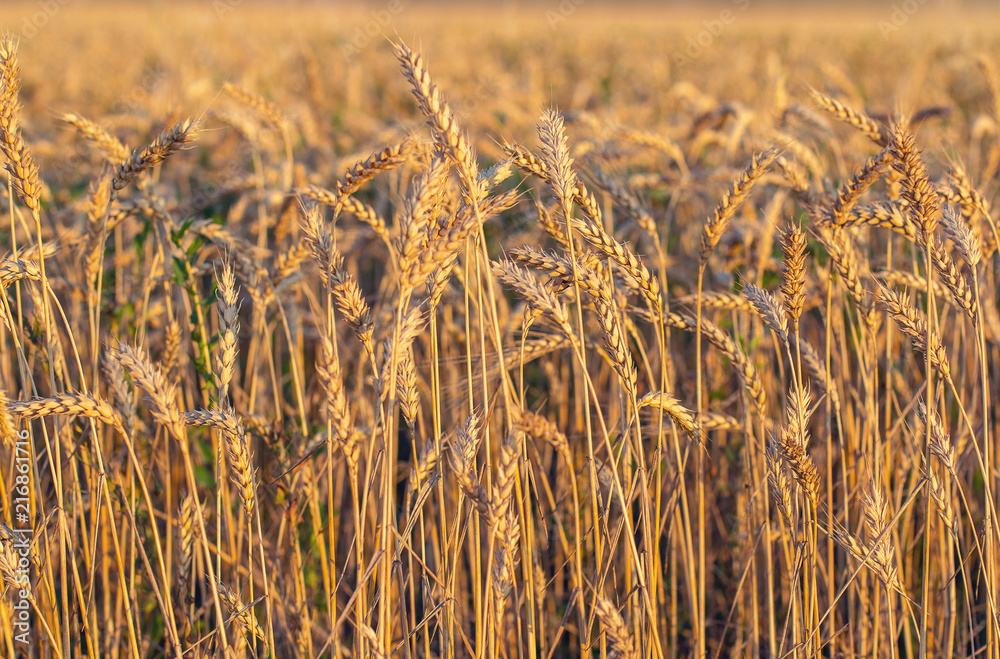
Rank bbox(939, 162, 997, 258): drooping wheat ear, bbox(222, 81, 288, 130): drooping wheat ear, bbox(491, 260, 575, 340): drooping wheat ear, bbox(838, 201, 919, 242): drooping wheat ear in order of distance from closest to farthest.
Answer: bbox(491, 260, 575, 340): drooping wheat ear
bbox(838, 201, 919, 242): drooping wheat ear
bbox(939, 162, 997, 258): drooping wheat ear
bbox(222, 81, 288, 130): drooping wheat ear

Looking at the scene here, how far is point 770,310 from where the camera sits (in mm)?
1393

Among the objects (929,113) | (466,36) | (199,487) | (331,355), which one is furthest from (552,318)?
(466,36)

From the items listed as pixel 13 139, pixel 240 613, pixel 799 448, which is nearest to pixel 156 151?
pixel 13 139

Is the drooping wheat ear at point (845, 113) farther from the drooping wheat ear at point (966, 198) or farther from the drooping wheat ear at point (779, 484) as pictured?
the drooping wheat ear at point (779, 484)

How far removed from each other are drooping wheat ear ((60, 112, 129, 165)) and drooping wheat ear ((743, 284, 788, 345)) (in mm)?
1746

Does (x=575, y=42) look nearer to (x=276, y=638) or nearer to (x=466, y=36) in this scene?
(x=466, y=36)

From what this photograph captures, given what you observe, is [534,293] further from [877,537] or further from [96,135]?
[96,135]

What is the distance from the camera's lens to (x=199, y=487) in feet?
7.58

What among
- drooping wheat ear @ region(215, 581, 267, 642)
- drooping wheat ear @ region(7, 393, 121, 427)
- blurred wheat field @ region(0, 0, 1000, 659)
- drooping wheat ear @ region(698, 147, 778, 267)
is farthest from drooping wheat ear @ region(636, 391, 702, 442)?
drooping wheat ear @ region(7, 393, 121, 427)

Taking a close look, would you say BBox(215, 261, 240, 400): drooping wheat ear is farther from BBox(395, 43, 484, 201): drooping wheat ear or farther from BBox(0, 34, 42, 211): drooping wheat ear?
BBox(395, 43, 484, 201): drooping wheat ear

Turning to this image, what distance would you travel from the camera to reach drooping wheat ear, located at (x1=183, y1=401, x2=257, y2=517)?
4.25 feet

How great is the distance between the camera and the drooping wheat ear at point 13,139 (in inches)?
52.4

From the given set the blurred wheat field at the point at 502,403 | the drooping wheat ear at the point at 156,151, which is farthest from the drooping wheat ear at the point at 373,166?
the drooping wheat ear at the point at 156,151

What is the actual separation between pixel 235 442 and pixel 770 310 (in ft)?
3.73
